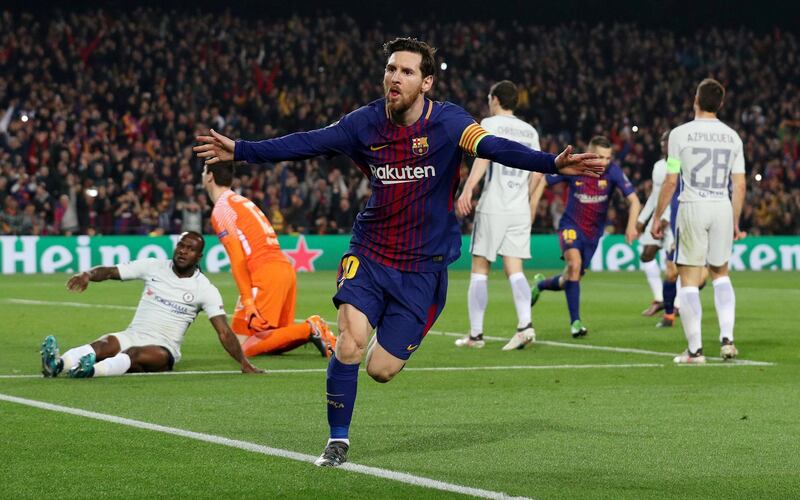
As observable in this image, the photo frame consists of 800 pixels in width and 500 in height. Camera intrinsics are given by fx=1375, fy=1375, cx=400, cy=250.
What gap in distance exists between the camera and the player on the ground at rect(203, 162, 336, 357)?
40.1 feet

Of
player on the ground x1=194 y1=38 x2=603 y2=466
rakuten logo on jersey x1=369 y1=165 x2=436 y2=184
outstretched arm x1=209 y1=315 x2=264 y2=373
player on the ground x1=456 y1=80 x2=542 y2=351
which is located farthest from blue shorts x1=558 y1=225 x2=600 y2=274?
rakuten logo on jersey x1=369 y1=165 x2=436 y2=184

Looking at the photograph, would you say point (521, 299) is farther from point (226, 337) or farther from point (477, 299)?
point (226, 337)

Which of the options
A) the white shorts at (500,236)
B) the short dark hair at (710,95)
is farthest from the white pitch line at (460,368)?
the short dark hair at (710,95)

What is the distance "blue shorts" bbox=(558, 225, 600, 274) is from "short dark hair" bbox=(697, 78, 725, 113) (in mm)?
3835

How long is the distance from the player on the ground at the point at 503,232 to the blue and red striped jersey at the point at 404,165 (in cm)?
618

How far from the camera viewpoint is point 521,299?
1334 centimetres

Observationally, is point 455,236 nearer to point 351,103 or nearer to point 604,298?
point 604,298

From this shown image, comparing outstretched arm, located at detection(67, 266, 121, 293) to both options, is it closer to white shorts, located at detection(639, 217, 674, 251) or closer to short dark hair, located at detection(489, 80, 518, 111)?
short dark hair, located at detection(489, 80, 518, 111)

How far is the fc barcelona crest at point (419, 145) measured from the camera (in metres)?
6.84

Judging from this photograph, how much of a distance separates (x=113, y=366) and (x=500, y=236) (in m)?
4.45

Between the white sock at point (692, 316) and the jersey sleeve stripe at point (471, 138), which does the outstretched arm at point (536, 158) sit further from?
the white sock at point (692, 316)

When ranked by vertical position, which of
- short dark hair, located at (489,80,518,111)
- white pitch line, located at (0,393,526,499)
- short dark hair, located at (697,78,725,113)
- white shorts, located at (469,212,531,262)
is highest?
short dark hair, located at (489,80,518,111)

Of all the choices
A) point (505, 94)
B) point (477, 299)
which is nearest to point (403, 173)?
point (505, 94)

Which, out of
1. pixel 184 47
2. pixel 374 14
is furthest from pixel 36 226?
pixel 374 14
